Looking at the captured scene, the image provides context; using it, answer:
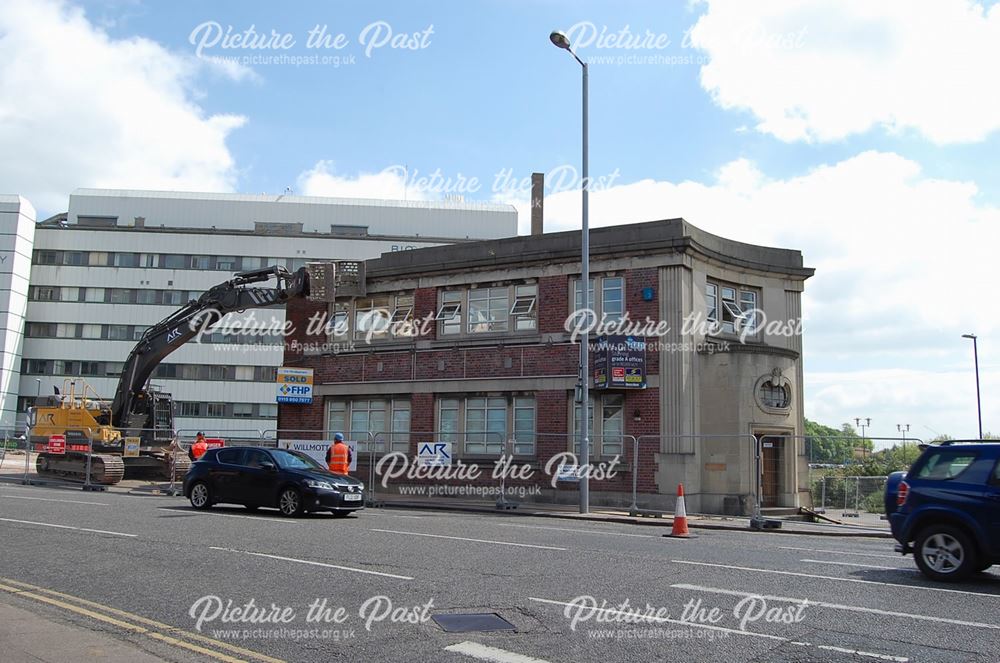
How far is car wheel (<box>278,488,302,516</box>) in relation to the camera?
17.0 metres

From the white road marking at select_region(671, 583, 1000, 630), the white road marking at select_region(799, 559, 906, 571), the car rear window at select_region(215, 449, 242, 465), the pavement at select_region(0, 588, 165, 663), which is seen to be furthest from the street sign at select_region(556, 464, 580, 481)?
the pavement at select_region(0, 588, 165, 663)

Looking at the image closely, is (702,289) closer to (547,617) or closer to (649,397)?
(649,397)

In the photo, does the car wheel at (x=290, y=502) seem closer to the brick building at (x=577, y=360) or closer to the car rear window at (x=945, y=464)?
the brick building at (x=577, y=360)

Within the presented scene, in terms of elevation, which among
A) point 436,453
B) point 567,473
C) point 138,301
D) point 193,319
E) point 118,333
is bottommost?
point 567,473

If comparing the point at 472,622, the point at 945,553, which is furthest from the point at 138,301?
the point at 945,553

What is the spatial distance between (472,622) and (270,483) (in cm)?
1090

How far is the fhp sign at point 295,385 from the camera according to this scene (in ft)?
92.1

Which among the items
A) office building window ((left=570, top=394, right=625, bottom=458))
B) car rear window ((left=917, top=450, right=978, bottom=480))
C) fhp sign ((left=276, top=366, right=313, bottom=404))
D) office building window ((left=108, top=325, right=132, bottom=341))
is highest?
office building window ((left=108, top=325, right=132, bottom=341))

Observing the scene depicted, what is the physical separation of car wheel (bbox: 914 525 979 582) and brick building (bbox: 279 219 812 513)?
10854 mm

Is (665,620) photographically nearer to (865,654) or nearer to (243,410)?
(865,654)

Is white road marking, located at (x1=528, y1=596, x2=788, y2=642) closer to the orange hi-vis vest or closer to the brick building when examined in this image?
the orange hi-vis vest

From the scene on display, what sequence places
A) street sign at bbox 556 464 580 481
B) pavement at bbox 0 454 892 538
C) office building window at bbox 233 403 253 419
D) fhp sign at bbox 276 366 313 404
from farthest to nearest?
office building window at bbox 233 403 253 419 → fhp sign at bbox 276 366 313 404 → street sign at bbox 556 464 580 481 → pavement at bbox 0 454 892 538

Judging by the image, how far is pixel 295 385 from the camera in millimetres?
28219

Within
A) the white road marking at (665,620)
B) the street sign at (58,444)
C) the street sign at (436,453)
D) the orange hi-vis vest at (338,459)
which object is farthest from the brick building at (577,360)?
the white road marking at (665,620)
